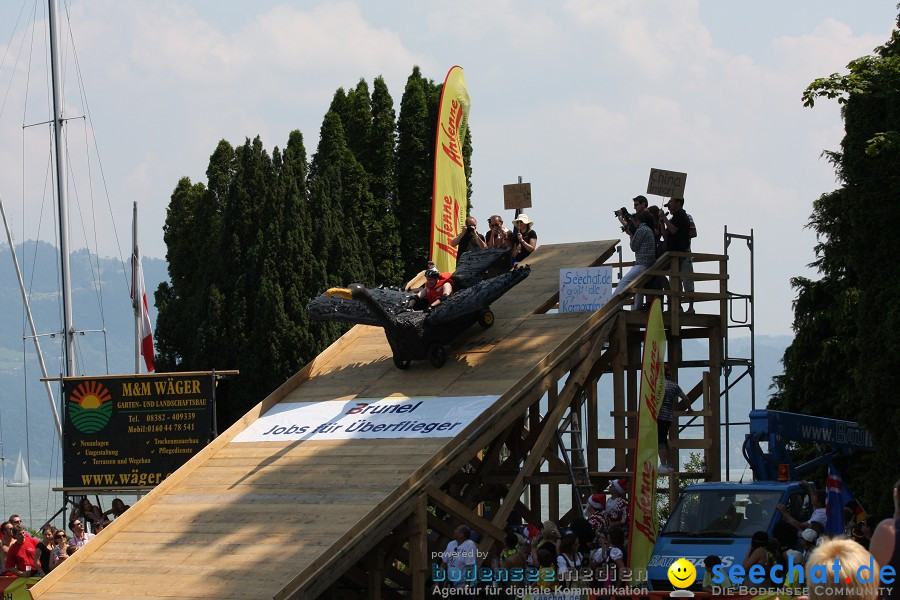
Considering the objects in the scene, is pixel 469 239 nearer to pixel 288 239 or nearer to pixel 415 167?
pixel 288 239

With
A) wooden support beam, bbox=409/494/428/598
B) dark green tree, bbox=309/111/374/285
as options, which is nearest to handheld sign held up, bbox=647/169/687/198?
wooden support beam, bbox=409/494/428/598

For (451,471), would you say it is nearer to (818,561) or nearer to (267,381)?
(818,561)

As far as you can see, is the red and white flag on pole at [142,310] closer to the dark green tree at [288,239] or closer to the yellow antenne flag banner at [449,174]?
the dark green tree at [288,239]

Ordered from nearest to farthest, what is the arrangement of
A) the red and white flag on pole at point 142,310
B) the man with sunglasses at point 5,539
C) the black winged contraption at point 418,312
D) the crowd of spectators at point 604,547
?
the crowd of spectators at point 604,547 < the black winged contraption at point 418,312 < the man with sunglasses at point 5,539 < the red and white flag on pole at point 142,310

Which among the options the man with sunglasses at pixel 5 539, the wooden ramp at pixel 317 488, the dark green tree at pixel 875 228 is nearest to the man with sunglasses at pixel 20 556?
the man with sunglasses at pixel 5 539

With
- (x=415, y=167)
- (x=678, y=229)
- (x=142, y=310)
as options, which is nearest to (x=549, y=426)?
(x=678, y=229)

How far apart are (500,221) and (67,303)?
38.5 ft

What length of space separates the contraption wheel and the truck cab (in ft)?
15.2

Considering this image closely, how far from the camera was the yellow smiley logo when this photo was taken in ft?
47.9

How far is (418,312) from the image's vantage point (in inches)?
771

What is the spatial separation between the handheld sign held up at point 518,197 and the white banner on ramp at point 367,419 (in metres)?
5.54

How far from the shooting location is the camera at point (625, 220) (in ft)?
69.7

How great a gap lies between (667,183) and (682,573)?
316 inches

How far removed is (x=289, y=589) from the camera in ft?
48.4
